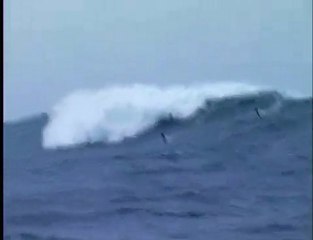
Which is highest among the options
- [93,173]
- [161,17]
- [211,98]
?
[161,17]

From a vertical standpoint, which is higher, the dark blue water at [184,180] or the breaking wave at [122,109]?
the breaking wave at [122,109]

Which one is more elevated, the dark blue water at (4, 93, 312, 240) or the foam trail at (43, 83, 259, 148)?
the foam trail at (43, 83, 259, 148)

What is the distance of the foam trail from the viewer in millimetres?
1090

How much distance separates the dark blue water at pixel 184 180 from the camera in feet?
3.56

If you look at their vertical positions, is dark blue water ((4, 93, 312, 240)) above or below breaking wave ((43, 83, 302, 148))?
below

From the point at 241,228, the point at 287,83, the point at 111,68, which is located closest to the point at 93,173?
the point at 111,68

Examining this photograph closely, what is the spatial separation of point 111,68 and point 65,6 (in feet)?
0.49

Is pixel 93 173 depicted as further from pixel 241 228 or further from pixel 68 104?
pixel 241 228

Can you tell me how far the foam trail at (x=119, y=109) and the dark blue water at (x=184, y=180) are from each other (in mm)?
18

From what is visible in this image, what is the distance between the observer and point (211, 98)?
110 cm

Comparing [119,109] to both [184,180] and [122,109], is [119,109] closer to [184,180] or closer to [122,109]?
[122,109]

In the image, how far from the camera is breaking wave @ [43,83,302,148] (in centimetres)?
109

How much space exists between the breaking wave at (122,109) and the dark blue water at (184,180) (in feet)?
0.05

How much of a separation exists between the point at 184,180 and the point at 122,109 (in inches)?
7.3
